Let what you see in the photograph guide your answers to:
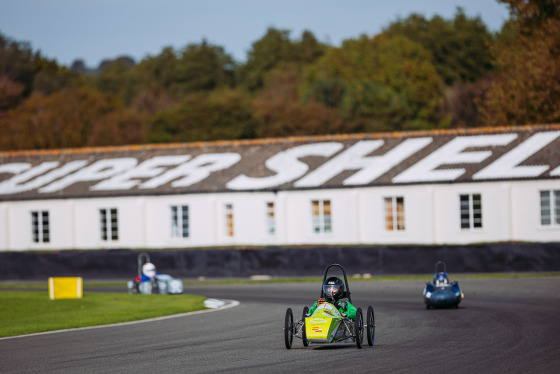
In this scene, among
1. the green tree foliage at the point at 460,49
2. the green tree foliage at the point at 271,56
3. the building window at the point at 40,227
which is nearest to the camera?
the building window at the point at 40,227

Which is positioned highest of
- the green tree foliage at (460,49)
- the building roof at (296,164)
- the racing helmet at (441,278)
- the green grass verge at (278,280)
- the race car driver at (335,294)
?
the green tree foliage at (460,49)

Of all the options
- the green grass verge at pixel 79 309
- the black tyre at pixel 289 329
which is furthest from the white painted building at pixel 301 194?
the black tyre at pixel 289 329

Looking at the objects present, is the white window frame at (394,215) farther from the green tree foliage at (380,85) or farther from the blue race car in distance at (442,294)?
the green tree foliage at (380,85)

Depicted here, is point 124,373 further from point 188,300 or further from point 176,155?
point 176,155

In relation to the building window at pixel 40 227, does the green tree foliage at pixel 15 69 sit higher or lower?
higher

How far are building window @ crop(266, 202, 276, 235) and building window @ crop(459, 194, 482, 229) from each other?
914 cm

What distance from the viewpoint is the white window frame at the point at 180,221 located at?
49.8m

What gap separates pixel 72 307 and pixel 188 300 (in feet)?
12.1

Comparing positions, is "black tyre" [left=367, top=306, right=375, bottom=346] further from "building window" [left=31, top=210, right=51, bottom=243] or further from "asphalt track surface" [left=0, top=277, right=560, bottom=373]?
"building window" [left=31, top=210, right=51, bottom=243]

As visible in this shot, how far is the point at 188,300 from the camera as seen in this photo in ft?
105

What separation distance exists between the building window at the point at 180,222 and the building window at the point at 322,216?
662 centimetres

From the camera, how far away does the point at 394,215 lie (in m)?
46.3

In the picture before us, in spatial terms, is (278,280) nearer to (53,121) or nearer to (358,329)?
(358,329)

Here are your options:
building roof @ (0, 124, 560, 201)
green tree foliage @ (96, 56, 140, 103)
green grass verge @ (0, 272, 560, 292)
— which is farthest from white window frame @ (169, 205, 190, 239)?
green tree foliage @ (96, 56, 140, 103)
